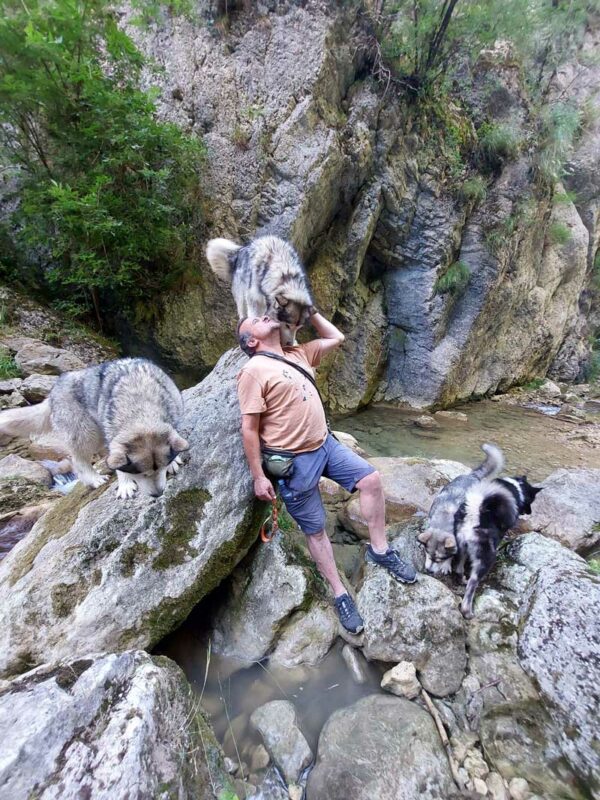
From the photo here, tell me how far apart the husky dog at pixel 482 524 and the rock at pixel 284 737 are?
56.7 inches

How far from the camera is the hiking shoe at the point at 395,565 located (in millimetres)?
2770

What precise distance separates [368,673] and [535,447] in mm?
5774

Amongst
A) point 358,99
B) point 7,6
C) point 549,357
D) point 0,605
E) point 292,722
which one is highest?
point 358,99

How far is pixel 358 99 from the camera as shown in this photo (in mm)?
6922

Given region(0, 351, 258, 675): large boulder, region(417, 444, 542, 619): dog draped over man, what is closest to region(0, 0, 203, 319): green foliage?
region(0, 351, 258, 675): large boulder

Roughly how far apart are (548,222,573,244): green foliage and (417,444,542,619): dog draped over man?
9.86 m

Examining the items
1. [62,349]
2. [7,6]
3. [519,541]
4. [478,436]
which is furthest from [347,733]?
[7,6]

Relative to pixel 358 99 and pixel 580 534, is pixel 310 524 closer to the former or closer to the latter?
pixel 580 534

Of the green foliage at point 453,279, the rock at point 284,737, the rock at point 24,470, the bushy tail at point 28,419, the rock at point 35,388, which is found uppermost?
the green foliage at point 453,279

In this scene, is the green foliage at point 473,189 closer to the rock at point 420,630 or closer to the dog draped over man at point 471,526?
the dog draped over man at point 471,526

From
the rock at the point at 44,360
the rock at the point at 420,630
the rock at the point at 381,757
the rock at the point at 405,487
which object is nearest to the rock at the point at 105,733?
the rock at the point at 381,757

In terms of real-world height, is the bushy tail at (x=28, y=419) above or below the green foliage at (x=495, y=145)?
below

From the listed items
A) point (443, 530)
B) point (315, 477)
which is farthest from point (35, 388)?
point (443, 530)

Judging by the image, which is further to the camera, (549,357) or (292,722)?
(549,357)
